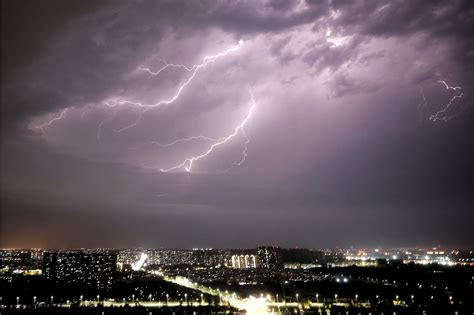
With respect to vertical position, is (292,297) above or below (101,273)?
below

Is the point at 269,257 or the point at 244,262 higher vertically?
A: the point at 269,257

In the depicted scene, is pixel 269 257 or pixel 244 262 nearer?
pixel 244 262

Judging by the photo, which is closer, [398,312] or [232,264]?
[398,312]

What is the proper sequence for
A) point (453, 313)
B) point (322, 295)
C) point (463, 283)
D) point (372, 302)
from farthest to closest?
point (463, 283) → point (322, 295) → point (372, 302) → point (453, 313)

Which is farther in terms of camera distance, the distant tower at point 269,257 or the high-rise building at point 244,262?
the high-rise building at point 244,262

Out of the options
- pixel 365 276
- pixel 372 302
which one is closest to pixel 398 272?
pixel 365 276

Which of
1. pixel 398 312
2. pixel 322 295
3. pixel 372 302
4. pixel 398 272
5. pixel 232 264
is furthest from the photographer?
pixel 232 264

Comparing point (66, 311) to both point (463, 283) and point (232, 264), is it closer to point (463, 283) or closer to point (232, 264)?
point (463, 283)

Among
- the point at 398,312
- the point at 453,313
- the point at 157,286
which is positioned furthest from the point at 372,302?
the point at 157,286

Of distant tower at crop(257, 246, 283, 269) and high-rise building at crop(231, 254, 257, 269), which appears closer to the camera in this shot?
distant tower at crop(257, 246, 283, 269)
